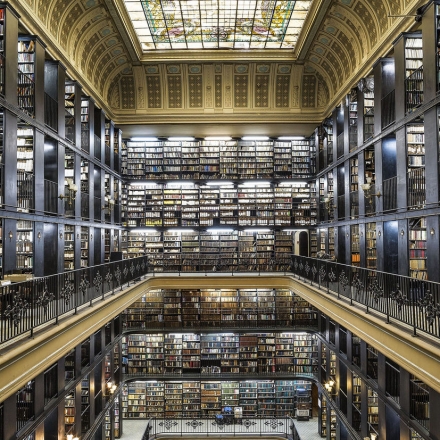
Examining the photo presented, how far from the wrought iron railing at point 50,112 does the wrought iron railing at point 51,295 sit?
2833 millimetres

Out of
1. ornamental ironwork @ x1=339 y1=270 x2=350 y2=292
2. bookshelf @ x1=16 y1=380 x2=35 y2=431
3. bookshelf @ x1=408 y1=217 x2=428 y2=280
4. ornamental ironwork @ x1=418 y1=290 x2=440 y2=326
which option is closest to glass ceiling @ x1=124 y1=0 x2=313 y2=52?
bookshelf @ x1=408 y1=217 x2=428 y2=280

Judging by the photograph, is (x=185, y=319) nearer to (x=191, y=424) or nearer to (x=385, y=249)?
(x=191, y=424)

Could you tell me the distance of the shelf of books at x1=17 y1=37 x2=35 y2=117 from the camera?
6.96m

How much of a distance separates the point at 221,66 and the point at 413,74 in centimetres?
665

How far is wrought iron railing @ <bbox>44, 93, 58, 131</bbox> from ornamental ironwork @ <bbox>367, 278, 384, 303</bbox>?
6.20m

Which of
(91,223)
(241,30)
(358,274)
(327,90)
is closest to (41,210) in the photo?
(91,223)

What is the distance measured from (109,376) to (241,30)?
9623mm

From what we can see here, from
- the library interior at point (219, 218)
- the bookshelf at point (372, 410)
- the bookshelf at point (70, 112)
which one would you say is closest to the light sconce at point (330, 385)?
the library interior at point (219, 218)

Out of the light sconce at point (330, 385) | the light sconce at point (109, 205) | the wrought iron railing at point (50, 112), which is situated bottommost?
the light sconce at point (330, 385)

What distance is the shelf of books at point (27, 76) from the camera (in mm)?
6957

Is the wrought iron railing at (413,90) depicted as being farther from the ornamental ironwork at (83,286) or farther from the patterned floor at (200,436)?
the patterned floor at (200,436)

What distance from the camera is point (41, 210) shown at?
23.4 feet

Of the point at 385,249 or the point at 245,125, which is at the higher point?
the point at 245,125

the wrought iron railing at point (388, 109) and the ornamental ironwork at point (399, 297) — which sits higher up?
the wrought iron railing at point (388, 109)
